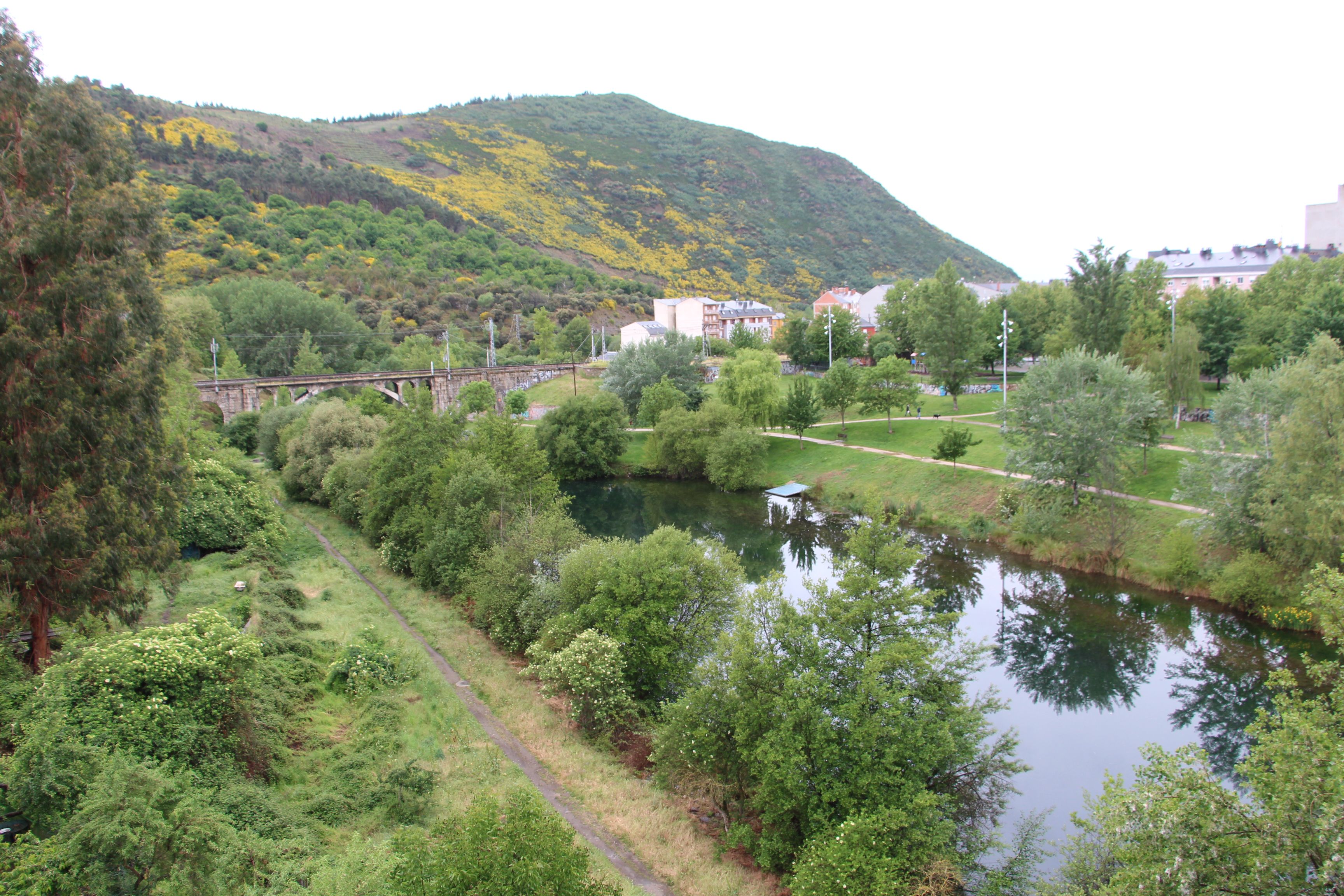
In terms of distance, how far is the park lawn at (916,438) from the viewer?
4072cm

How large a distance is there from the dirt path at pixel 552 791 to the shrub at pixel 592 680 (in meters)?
1.53

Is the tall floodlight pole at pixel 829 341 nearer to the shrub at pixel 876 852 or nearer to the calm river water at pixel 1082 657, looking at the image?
the calm river water at pixel 1082 657

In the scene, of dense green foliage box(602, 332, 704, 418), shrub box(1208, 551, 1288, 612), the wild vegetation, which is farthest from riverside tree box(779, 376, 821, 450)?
shrub box(1208, 551, 1288, 612)

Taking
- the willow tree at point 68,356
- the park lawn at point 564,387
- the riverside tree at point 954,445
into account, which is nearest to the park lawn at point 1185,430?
→ the riverside tree at point 954,445

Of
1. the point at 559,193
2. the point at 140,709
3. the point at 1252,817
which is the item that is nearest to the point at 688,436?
the point at 140,709

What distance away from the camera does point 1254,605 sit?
2480cm

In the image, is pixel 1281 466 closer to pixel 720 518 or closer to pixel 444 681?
pixel 720 518

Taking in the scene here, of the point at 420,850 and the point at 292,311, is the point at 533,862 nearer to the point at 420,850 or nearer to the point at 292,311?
the point at 420,850

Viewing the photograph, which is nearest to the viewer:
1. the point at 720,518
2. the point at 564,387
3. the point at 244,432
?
Result: the point at 720,518

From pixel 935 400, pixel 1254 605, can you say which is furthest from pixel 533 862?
pixel 935 400

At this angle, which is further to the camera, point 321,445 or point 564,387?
point 564,387

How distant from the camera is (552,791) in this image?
15648 mm

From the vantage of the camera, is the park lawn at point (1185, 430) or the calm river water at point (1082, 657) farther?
the park lawn at point (1185, 430)

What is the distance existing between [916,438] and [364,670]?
35.7 metres
